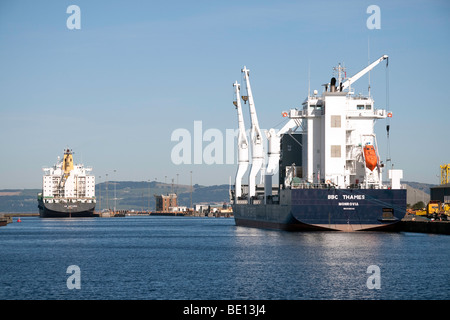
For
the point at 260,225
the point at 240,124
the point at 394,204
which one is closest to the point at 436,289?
the point at 394,204

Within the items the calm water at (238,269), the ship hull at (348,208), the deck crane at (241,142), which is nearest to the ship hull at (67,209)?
the deck crane at (241,142)

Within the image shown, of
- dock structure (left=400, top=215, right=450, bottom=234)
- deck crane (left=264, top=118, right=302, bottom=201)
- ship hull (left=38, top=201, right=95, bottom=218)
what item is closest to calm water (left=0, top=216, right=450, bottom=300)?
dock structure (left=400, top=215, right=450, bottom=234)

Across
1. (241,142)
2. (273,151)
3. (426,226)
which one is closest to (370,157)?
(426,226)

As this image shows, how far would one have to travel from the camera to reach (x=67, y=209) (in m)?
156

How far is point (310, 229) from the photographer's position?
197ft

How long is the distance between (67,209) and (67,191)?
5879 mm

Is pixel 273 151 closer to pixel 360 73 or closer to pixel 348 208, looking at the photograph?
pixel 360 73

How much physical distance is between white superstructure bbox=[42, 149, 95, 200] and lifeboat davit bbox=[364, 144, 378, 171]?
10859cm

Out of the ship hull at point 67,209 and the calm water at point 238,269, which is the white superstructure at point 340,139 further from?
the ship hull at point 67,209

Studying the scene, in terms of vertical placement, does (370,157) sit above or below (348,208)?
above

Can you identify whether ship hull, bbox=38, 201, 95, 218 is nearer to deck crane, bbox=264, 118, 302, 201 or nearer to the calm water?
deck crane, bbox=264, 118, 302, 201

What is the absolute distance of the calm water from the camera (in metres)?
28.9
